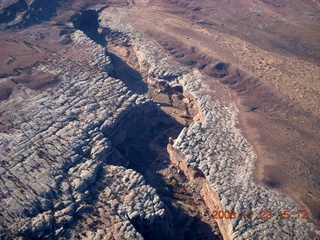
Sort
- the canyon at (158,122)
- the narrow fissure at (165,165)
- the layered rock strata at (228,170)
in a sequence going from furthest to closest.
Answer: the narrow fissure at (165,165) < the canyon at (158,122) < the layered rock strata at (228,170)

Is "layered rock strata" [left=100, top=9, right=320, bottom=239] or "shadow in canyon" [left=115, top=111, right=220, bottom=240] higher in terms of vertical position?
"layered rock strata" [left=100, top=9, right=320, bottom=239]

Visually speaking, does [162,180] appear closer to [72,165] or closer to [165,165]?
[165,165]

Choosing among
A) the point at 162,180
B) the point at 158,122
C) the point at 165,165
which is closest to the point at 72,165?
the point at 162,180
